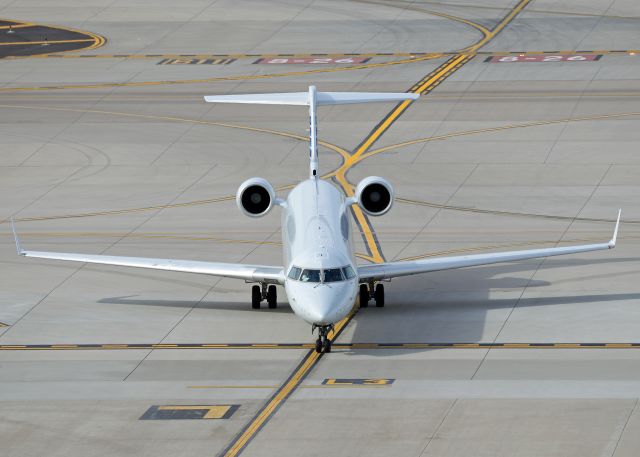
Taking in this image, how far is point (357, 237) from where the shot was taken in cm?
5041

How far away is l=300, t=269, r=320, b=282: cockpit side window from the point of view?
1506 inches

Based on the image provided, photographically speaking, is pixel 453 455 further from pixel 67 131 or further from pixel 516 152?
pixel 67 131

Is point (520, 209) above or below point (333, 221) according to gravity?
below

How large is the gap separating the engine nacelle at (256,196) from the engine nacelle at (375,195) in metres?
2.37

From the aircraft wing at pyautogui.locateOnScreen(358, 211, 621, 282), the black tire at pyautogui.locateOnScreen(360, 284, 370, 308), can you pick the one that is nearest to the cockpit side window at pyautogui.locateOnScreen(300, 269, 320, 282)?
the aircraft wing at pyautogui.locateOnScreen(358, 211, 621, 282)

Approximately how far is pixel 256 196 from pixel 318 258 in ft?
11.9

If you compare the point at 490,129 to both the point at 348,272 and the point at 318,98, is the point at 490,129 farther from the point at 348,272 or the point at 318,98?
the point at 348,272

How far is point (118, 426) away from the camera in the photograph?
33.5 m

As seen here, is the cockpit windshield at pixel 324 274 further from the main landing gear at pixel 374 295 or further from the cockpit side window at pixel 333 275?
the main landing gear at pixel 374 295

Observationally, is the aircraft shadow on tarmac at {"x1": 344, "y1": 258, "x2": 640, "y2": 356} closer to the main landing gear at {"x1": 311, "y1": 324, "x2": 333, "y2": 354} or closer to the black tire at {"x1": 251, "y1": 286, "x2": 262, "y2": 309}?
the main landing gear at {"x1": 311, "y1": 324, "x2": 333, "y2": 354}

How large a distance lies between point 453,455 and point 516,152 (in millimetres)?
30737

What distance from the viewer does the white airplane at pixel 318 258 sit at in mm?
38156

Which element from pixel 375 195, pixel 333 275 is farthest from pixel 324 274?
pixel 375 195

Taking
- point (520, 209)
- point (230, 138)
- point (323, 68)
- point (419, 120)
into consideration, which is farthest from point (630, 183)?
point (323, 68)
